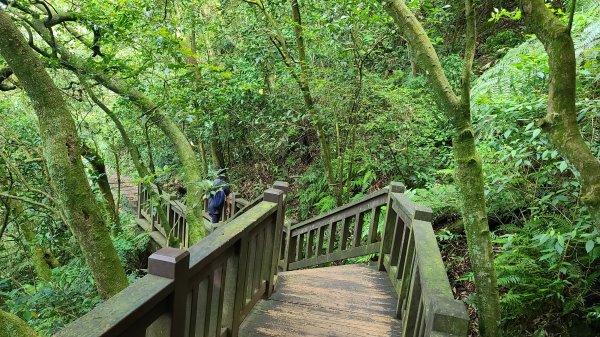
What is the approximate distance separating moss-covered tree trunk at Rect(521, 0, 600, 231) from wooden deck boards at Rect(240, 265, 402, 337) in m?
2.02

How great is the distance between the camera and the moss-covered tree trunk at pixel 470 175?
2.61 metres

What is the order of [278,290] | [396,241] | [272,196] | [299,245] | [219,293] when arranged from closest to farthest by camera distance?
[219,293] → [272,196] → [278,290] → [396,241] → [299,245]

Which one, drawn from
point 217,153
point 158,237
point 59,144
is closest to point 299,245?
point 158,237

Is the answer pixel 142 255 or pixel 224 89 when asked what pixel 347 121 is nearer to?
pixel 224 89

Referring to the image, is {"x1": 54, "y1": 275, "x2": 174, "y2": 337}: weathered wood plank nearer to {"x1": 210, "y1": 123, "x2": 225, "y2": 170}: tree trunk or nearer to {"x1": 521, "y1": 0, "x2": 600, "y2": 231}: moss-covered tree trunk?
{"x1": 521, "y1": 0, "x2": 600, "y2": 231}: moss-covered tree trunk

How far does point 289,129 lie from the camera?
8.33 m

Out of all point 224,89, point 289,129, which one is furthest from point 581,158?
point 289,129

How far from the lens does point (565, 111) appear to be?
6.48ft

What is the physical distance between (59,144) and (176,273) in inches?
61.4

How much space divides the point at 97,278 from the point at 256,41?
5.17 m

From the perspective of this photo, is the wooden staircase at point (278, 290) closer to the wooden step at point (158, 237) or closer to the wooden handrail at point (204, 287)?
the wooden handrail at point (204, 287)

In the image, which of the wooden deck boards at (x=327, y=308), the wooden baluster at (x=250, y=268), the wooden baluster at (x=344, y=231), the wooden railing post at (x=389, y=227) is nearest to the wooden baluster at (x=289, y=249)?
the wooden baluster at (x=344, y=231)

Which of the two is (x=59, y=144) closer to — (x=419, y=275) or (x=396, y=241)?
(x=419, y=275)

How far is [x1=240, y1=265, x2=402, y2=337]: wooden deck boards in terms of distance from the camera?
3.20 metres
